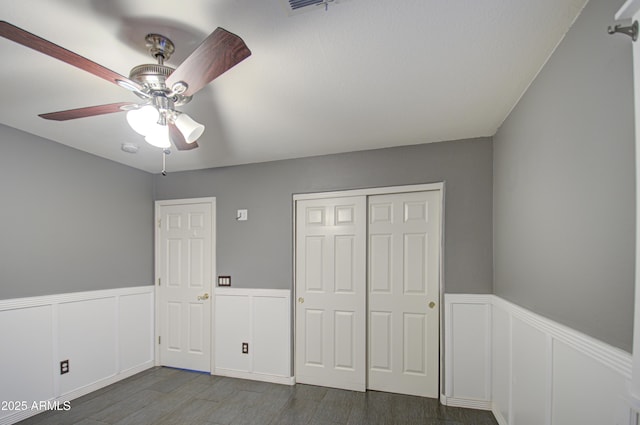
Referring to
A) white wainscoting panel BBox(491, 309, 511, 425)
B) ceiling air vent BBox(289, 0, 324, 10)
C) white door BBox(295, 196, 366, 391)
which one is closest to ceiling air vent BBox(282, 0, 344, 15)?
ceiling air vent BBox(289, 0, 324, 10)

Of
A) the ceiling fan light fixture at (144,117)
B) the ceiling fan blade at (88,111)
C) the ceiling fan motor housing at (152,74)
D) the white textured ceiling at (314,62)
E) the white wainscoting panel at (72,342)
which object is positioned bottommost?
the white wainscoting panel at (72,342)

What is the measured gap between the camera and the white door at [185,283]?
3609 millimetres

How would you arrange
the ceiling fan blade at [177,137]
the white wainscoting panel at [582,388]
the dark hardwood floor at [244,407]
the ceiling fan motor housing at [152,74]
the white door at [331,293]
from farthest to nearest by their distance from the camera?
the white door at [331,293] < the dark hardwood floor at [244,407] < the ceiling fan blade at [177,137] < the ceiling fan motor housing at [152,74] < the white wainscoting panel at [582,388]

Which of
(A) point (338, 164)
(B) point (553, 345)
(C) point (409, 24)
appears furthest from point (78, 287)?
(B) point (553, 345)

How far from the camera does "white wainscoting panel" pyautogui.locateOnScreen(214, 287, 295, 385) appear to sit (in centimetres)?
328

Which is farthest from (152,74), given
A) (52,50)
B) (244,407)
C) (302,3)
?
(244,407)

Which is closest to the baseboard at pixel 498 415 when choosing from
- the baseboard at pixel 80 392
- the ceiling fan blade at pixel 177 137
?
the ceiling fan blade at pixel 177 137

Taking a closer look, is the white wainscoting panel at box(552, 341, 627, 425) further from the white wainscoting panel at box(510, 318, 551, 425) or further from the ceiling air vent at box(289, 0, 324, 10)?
the ceiling air vent at box(289, 0, 324, 10)

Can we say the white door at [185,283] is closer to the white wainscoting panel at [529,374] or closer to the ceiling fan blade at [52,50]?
the ceiling fan blade at [52,50]

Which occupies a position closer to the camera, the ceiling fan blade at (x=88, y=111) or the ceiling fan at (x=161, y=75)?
the ceiling fan at (x=161, y=75)

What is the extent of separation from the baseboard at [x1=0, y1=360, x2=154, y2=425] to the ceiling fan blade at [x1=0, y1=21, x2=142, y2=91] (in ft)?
9.52

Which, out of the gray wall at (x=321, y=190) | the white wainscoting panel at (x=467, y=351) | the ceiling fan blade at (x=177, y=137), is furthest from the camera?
the gray wall at (x=321, y=190)

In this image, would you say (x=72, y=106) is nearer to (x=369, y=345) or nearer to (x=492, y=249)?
(x=369, y=345)

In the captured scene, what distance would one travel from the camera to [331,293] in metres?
3.21
